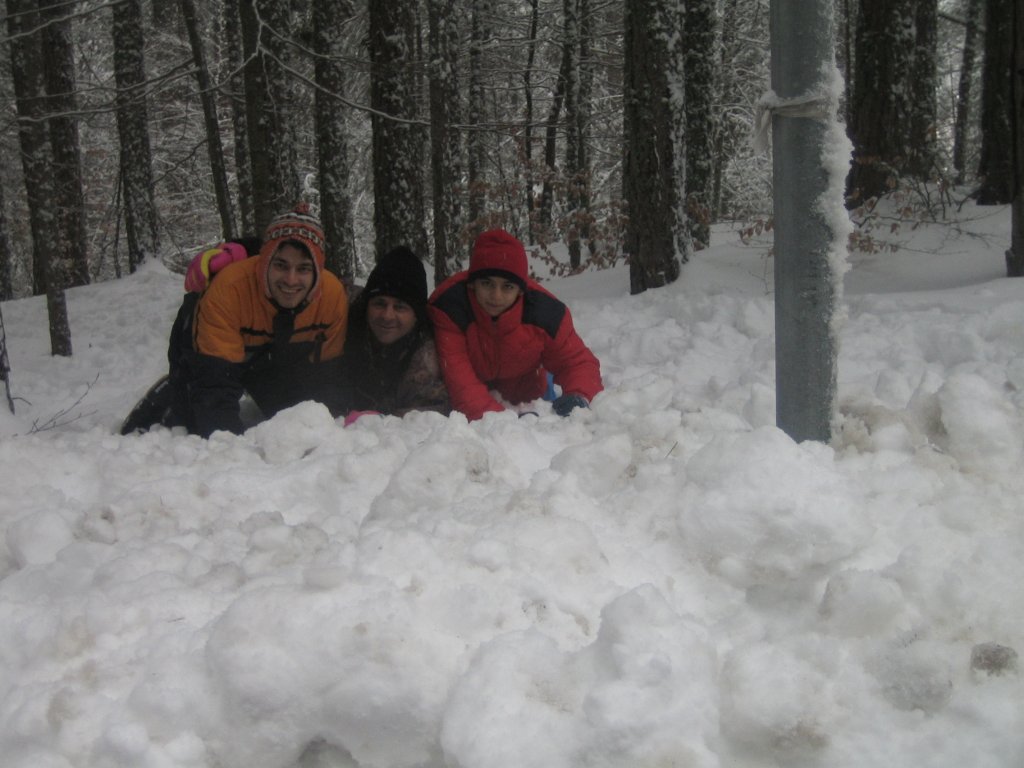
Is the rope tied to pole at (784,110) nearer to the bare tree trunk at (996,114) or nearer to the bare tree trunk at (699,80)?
the bare tree trunk at (996,114)

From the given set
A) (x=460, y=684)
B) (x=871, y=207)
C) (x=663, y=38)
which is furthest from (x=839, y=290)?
(x=871, y=207)

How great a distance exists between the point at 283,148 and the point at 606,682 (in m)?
5.89

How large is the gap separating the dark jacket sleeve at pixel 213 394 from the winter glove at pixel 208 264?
52cm

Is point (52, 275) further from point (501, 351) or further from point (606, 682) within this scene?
point (606, 682)

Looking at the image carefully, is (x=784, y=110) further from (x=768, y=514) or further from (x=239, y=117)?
(x=239, y=117)

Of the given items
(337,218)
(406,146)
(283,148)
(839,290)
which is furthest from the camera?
(337,218)

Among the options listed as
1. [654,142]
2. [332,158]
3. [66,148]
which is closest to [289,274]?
[654,142]

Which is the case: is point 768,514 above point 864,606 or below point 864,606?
above

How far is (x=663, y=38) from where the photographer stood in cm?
651

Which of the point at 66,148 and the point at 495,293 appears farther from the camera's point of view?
the point at 66,148

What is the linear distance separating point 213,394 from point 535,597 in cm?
254

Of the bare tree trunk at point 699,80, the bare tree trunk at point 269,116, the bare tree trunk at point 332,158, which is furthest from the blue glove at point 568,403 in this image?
the bare tree trunk at point 699,80

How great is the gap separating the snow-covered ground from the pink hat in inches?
57.8

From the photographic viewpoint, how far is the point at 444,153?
27.3 ft
